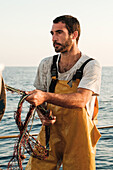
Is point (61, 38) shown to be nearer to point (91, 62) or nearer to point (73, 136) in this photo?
point (91, 62)

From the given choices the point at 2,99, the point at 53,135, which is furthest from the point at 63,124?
the point at 2,99

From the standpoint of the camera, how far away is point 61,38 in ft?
11.2

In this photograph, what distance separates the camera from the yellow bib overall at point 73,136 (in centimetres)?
341

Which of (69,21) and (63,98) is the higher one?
(69,21)

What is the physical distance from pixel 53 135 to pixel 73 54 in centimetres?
92

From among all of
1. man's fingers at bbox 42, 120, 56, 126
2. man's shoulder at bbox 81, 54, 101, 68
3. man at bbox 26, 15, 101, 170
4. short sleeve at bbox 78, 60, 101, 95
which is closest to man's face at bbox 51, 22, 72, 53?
man at bbox 26, 15, 101, 170

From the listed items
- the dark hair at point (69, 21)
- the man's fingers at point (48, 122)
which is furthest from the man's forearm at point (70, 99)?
the dark hair at point (69, 21)

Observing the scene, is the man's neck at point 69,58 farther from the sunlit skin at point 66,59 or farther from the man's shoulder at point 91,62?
the man's shoulder at point 91,62

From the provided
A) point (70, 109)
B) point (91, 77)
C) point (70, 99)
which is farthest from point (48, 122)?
point (91, 77)

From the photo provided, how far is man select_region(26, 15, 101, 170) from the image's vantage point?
334 cm

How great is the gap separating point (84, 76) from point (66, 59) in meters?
0.38

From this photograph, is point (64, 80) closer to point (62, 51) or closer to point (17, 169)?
point (62, 51)

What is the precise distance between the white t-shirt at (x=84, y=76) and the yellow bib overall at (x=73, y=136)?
4.3 inches

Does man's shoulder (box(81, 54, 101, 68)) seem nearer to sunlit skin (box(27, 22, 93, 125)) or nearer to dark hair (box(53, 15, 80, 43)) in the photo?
sunlit skin (box(27, 22, 93, 125))
